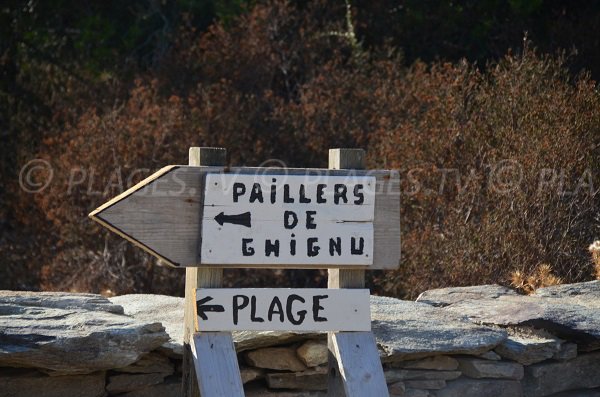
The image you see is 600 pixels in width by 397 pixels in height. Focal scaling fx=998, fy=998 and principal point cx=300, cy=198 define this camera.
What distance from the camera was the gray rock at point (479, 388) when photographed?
4285 mm

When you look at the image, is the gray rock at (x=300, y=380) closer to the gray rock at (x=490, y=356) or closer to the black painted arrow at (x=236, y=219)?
the gray rock at (x=490, y=356)

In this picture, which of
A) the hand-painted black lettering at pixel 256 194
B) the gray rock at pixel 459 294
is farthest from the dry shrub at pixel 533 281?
the hand-painted black lettering at pixel 256 194

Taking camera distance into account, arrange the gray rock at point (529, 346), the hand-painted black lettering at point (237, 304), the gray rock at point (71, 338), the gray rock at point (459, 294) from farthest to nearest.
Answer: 1. the gray rock at point (459, 294)
2. the gray rock at point (529, 346)
3. the gray rock at point (71, 338)
4. the hand-painted black lettering at point (237, 304)

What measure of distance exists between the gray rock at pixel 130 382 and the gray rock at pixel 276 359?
38 centimetres

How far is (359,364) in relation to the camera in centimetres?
335

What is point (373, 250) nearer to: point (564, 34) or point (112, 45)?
point (564, 34)

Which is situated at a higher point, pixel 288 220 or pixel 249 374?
pixel 288 220

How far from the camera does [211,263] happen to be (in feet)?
10.7

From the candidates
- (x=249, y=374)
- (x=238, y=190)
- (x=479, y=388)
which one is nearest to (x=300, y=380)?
(x=249, y=374)

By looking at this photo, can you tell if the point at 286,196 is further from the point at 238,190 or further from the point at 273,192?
the point at 238,190

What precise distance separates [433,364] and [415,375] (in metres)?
0.10

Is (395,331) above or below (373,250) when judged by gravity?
below

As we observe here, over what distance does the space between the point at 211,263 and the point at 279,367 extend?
0.96 metres

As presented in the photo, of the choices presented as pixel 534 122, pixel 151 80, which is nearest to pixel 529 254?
pixel 534 122
